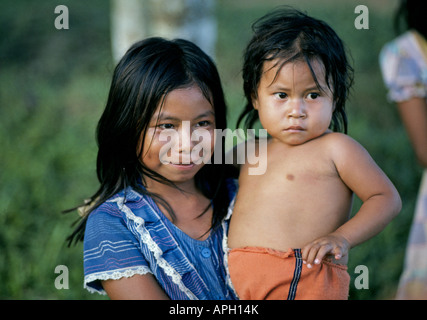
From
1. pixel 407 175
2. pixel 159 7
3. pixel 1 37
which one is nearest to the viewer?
pixel 159 7

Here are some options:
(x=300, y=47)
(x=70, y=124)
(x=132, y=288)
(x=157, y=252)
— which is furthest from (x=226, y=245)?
(x=70, y=124)

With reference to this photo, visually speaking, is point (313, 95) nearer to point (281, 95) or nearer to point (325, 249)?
point (281, 95)

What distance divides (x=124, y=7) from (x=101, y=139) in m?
1.82

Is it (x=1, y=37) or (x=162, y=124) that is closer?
(x=162, y=124)

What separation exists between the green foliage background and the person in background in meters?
0.58

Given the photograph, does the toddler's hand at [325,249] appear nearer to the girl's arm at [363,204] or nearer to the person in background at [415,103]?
the girl's arm at [363,204]

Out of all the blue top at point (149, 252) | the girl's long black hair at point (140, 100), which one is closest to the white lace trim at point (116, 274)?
the blue top at point (149, 252)

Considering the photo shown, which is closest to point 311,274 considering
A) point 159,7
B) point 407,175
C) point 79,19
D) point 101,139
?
point 101,139

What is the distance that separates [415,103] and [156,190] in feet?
4.57

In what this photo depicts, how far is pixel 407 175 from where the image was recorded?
4.32 metres

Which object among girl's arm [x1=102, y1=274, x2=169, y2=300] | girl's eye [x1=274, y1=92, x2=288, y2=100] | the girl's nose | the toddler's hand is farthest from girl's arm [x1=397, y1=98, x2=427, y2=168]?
girl's arm [x1=102, y1=274, x2=169, y2=300]

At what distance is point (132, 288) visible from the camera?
5.35ft

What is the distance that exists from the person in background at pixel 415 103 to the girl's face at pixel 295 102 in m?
0.92
